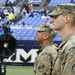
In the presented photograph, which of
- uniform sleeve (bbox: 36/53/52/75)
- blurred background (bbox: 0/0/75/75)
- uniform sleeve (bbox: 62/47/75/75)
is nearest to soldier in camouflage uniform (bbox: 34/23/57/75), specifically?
uniform sleeve (bbox: 36/53/52/75)

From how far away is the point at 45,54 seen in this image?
427 cm

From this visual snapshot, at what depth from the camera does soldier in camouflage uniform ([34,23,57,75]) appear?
161 inches

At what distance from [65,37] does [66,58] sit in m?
0.24

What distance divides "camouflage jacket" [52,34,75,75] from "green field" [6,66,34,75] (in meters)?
10.2

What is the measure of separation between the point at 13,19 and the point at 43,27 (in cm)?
2175

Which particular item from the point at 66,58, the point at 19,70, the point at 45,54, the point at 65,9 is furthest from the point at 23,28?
the point at 66,58

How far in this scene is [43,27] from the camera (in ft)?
15.5

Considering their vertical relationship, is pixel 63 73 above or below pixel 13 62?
above

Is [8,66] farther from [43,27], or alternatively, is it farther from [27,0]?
[27,0]

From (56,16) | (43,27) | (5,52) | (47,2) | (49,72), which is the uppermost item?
(56,16)

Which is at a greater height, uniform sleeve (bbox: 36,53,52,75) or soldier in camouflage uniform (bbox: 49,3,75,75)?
soldier in camouflage uniform (bbox: 49,3,75,75)

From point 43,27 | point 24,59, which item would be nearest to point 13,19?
point 24,59

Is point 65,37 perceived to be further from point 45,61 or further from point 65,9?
point 45,61

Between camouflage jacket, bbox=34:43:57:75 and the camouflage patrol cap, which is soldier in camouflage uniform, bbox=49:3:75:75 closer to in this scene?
the camouflage patrol cap
